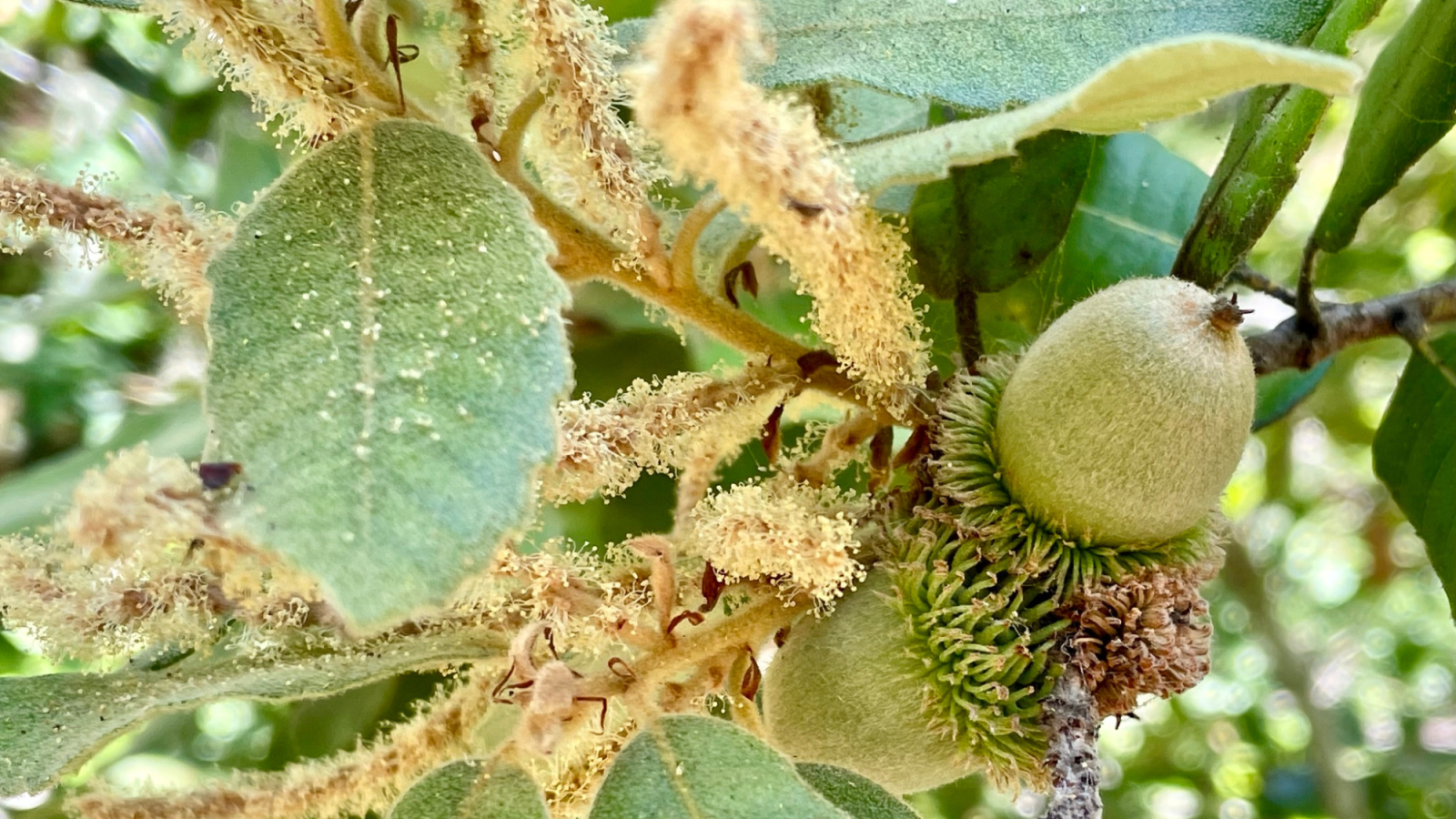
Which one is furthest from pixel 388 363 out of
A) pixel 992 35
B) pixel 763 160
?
pixel 992 35

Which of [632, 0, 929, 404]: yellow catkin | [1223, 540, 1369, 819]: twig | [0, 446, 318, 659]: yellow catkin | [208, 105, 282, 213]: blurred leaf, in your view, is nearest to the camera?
[632, 0, 929, 404]: yellow catkin

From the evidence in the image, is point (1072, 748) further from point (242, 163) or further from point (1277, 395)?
point (242, 163)

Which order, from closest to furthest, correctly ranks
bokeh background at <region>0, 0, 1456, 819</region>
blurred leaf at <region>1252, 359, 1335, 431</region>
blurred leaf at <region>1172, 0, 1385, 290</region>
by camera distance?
blurred leaf at <region>1172, 0, 1385, 290</region>, blurred leaf at <region>1252, 359, 1335, 431</region>, bokeh background at <region>0, 0, 1456, 819</region>

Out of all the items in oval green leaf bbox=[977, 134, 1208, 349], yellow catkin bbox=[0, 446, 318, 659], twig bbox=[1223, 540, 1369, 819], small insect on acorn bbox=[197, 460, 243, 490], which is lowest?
twig bbox=[1223, 540, 1369, 819]

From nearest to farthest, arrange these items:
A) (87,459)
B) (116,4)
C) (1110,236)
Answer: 1. (116,4)
2. (1110,236)
3. (87,459)

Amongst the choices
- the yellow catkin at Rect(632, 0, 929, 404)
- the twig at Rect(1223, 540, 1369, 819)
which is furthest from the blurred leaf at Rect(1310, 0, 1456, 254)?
the twig at Rect(1223, 540, 1369, 819)

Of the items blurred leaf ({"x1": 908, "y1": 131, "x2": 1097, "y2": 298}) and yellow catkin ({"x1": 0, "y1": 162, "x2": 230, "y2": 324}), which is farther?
blurred leaf ({"x1": 908, "y1": 131, "x2": 1097, "y2": 298})

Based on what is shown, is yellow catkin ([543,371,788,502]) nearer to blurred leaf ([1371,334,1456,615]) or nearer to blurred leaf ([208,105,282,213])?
blurred leaf ([1371,334,1456,615])

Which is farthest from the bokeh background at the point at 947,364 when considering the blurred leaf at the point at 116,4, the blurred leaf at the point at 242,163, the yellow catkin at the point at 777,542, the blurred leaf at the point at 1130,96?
the blurred leaf at the point at 1130,96
